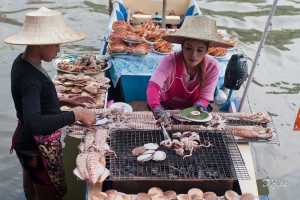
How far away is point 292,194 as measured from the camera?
5.30 m

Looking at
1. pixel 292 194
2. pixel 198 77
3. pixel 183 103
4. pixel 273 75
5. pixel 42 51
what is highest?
pixel 42 51

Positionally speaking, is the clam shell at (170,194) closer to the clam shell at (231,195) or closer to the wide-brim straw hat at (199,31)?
the clam shell at (231,195)

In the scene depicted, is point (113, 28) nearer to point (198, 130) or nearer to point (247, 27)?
point (198, 130)

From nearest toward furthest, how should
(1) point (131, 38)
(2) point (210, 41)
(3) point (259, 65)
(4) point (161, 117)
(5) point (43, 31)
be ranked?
(5) point (43, 31)
(4) point (161, 117)
(2) point (210, 41)
(1) point (131, 38)
(3) point (259, 65)

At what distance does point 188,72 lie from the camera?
411 centimetres

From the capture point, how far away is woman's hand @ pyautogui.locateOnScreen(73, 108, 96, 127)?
2.88 meters

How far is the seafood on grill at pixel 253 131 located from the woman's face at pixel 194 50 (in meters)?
→ 0.86

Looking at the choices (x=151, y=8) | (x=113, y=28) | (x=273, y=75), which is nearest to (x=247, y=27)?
(x=273, y=75)

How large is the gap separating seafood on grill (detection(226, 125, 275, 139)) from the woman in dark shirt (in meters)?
1.43

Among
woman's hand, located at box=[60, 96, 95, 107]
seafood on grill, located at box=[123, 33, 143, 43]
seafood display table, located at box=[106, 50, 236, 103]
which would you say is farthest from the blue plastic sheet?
woman's hand, located at box=[60, 96, 95, 107]

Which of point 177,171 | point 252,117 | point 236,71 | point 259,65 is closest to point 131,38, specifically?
point 236,71

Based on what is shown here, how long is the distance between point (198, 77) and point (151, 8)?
570cm

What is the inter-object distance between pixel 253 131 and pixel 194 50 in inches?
42.4

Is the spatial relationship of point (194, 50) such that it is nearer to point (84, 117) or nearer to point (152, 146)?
point (152, 146)
